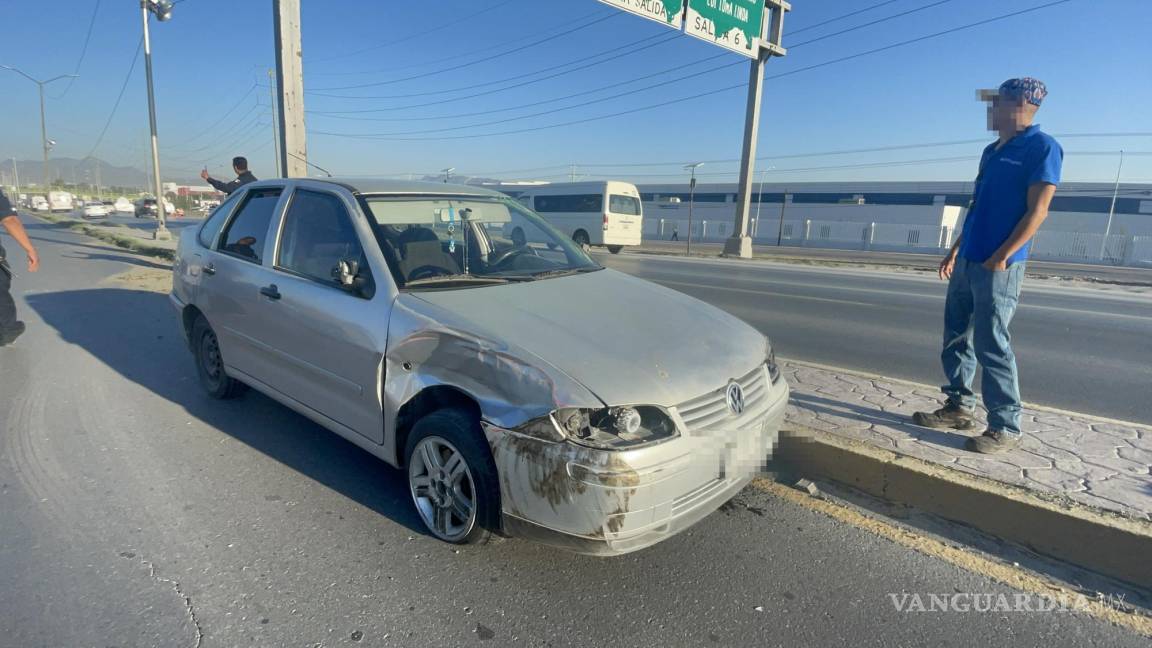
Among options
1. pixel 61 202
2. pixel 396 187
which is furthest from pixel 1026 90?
pixel 61 202

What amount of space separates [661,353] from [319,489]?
2000 millimetres

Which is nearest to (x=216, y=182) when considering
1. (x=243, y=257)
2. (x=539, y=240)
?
(x=243, y=257)

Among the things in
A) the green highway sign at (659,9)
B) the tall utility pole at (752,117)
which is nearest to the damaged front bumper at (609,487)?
the green highway sign at (659,9)

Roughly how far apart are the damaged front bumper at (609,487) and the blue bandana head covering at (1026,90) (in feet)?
8.37

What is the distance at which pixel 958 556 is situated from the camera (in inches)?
108

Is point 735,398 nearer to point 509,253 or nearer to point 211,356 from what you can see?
point 509,253

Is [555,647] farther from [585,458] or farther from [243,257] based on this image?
[243,257]

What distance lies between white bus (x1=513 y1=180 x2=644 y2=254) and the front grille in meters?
21.9

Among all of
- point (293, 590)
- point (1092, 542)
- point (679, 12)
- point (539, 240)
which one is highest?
point (679, 12)

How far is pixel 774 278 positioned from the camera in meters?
14.2

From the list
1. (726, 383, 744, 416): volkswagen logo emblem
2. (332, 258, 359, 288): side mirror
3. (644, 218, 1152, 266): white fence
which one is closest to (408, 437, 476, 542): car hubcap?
(332, 258, 359, 288): side mirror

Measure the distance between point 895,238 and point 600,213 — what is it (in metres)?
24.5

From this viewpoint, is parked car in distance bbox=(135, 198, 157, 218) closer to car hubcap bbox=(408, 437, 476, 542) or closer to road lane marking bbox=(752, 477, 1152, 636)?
car hubcap bbox=(408, 437, 476, 542)

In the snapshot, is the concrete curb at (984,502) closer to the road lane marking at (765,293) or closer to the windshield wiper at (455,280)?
the windshield wiper at (455,280)
